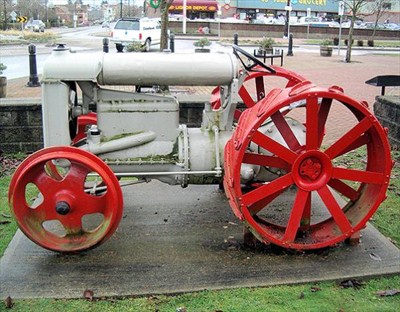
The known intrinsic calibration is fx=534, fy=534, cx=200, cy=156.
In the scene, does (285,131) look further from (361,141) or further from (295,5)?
(295,5)

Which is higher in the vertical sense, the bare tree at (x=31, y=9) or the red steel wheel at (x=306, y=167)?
the bare tree at (x=31, y=9)

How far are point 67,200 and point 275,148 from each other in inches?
60.0

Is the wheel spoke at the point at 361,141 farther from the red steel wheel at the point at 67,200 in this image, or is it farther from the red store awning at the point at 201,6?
the red store awning at the point at 201,6

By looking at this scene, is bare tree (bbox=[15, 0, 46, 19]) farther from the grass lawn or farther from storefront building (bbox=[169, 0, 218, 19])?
the grass lawn

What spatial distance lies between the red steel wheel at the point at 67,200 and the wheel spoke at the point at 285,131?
1.27 metres

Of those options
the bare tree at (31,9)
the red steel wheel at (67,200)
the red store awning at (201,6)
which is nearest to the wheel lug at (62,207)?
the red steel wheel at (67,200)

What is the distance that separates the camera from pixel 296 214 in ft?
12.4

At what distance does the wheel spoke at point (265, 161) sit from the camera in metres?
3.96

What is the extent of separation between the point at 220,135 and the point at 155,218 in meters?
0.95

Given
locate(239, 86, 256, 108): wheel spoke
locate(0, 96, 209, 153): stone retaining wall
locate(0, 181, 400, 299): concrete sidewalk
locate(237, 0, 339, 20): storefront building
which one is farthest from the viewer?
locate(237, 0, 339, 20): storefront building

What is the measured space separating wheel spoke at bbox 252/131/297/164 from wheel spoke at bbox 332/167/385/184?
0.35 m

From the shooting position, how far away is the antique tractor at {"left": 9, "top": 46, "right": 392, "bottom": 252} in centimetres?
376

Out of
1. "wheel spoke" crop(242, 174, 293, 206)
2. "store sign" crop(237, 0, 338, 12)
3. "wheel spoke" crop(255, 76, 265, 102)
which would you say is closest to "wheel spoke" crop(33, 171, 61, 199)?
"wheel spoke" crop(242, 174, 293, 206)

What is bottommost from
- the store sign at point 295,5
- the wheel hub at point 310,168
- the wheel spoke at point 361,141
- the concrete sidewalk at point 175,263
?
the concrete sidewalk at point 175,263
